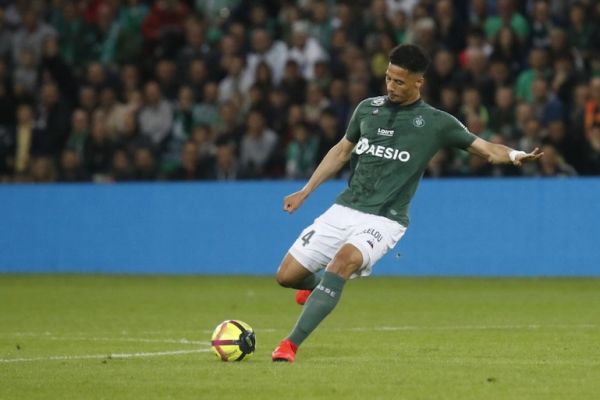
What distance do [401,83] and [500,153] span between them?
857 mm

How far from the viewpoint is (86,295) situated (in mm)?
17734

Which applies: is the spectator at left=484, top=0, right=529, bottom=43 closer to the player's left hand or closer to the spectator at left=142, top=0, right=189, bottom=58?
the spectator at left=142, top=0, right=189, bottom=58

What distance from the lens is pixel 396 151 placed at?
33.2ft

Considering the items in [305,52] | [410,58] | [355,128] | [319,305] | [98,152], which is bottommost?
[98,152]

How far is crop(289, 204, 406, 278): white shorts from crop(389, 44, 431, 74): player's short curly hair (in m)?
1.09

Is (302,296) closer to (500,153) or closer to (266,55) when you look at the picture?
(500,153)

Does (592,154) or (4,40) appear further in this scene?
(4,40)

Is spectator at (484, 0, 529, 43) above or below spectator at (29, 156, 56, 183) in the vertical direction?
above

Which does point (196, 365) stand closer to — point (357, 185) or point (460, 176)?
point (357, 185)

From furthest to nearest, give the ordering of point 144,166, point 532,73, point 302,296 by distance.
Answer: point 144,166, point 532,73, point 302,296

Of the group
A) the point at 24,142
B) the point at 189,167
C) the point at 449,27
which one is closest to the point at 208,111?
the point at 189,167

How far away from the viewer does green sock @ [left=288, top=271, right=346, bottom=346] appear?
9586 mm

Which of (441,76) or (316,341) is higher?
(316,341)

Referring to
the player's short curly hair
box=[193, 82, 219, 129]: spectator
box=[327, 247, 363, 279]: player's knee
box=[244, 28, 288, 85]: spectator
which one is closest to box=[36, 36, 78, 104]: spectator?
box=[193, 82, 219, 129]: spectator
